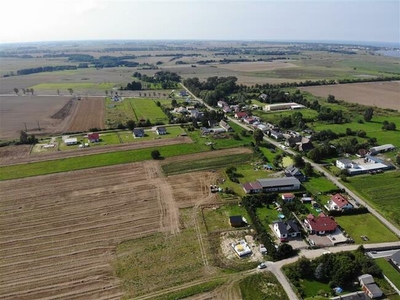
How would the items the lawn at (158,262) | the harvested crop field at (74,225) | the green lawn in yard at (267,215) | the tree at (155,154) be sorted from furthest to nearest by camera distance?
the tree at (155,154) < the green lawn in yard at (267,215) < the harvested crop field at (74,225) < the lawn at (158,262)

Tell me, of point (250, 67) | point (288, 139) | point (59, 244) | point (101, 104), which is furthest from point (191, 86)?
point (59, 244)

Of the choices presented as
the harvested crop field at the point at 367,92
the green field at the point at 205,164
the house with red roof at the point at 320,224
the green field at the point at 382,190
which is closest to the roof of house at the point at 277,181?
the house with red roof at the point at 320,224

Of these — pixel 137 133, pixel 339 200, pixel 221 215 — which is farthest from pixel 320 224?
pixel 137 133

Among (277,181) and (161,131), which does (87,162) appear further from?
(277,181)

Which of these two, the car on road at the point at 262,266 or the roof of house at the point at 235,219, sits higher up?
the roof of house at the point at 235,219

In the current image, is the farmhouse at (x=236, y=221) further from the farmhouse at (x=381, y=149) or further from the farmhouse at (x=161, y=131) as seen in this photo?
the farmhouse at (x=161, y=131)

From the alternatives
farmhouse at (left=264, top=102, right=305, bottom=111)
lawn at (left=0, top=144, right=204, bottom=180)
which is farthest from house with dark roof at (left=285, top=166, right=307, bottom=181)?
farmhouse at (left=264, top=102, right=305, bottom=111)

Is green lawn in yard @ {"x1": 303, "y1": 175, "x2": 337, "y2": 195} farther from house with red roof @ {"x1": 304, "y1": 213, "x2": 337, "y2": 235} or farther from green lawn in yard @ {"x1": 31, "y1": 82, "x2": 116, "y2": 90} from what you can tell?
green lawn in yard @ {"x1": 31, "y1": 82, "x2": 116, "y2": 90}
